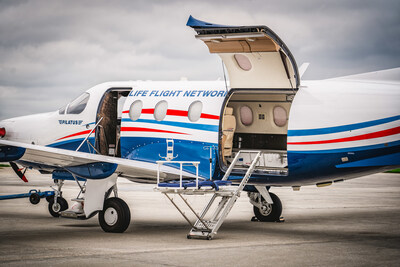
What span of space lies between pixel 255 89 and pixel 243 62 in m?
0.71

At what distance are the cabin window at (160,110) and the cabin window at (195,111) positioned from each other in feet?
2.39

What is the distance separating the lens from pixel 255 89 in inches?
559

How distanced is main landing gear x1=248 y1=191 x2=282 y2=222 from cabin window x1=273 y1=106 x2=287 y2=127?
2.62m

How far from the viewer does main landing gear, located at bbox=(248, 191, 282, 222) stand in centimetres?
1698

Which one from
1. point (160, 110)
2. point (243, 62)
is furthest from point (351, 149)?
point (160, 110)

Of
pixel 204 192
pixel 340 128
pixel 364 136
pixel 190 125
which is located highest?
pixel 190 125

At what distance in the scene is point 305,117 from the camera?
1342 centimetres

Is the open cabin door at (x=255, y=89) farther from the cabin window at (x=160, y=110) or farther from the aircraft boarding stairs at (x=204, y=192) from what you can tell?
the cabin window at (x=160, y=110)

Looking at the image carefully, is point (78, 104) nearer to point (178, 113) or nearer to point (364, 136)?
point (178, 113)

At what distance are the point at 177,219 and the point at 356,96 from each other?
21.9ft

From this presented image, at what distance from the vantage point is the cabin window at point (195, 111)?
48.0 ft

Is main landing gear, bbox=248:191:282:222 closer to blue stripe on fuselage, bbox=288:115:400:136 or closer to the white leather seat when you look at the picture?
the white leather seat

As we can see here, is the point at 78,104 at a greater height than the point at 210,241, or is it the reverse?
the point at 78,104

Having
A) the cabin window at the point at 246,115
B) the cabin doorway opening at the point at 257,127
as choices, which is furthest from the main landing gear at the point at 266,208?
the cabin window at the point at 246,115
